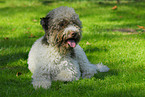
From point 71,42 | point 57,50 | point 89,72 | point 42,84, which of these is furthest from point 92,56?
point 42,84

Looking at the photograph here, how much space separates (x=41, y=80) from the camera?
462 centimetres

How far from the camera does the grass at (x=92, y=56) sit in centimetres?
425

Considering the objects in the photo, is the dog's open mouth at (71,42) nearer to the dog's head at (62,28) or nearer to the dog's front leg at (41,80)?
Result: the dog's head at (62,28)

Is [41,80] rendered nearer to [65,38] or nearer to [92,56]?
[65,38]

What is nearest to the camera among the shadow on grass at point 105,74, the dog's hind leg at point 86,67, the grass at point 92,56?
the grass at point 92,56

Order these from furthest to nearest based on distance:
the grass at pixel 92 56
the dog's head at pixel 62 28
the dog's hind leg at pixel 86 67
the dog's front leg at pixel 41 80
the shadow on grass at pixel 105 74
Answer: the dog's hind leg at pixel 86 67
the shadow on grass at pixel 105 74
the dog's front leg at pixel 41 80
the dog's head at pixel 62 28
the grass at pixel 92 56

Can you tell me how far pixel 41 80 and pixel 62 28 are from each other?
1.18 m

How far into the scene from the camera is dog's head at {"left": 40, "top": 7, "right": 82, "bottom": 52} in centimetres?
436

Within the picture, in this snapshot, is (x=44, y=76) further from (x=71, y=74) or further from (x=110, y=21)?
(x=110, y=21)

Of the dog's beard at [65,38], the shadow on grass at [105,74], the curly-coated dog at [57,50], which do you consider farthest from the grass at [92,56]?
the dog's beard at [65,38]

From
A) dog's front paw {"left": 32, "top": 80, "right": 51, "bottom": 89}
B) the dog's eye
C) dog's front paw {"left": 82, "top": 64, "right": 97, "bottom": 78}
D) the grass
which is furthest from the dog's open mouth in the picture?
dog's front paw {"left": 82, "top": 64, "right": 97, "bottom": 78}

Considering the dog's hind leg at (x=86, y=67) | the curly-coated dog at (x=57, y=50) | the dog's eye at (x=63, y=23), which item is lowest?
the dog's hind leg at (x=86, y=67)

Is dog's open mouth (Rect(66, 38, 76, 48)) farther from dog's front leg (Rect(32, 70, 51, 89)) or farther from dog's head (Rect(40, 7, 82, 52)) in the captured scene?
dog's front leg (Rect(32, 70, 51, 89))

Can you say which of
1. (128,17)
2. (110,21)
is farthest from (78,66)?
(128,17)
